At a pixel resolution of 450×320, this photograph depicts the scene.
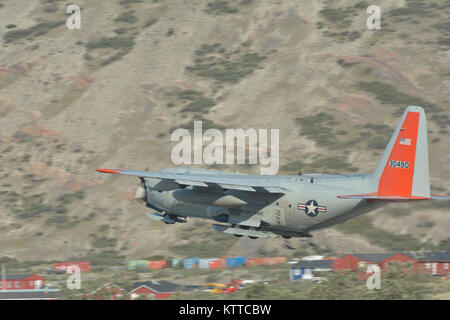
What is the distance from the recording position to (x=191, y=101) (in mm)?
95688

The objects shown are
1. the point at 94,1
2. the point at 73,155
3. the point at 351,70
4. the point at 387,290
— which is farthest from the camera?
the point at 94,1

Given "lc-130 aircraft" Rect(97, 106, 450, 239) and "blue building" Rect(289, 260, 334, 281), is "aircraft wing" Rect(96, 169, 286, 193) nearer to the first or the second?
"lc-130 aircraft" Rect(97, 106, 450, 239)

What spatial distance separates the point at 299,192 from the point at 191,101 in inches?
2556

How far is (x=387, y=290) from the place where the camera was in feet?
159

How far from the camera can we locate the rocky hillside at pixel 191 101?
244ft

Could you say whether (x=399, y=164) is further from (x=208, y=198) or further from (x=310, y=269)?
(x=310, y=269)

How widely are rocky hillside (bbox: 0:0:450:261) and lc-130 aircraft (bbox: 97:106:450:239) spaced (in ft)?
123

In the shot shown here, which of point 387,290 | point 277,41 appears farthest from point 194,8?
point 387,290

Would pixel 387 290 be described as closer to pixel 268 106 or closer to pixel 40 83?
pixel 268 106

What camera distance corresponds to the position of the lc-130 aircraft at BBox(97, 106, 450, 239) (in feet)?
97.8

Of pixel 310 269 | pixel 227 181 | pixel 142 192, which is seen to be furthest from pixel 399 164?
pixel 310 269
